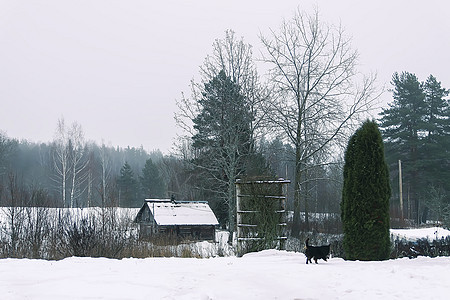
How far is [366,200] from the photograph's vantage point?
30.9 feet

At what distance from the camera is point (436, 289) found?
5.61 m

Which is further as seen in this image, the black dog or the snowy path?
the black dog

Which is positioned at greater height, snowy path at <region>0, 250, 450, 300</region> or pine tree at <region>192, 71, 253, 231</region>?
pine tree at <region>192, 71, 253, 231</region>

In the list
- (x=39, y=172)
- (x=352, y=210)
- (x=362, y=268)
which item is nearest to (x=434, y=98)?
(x=352, y=210)

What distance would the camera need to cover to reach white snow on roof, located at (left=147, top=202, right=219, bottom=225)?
21.9 m

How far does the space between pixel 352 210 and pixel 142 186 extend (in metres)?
46.4

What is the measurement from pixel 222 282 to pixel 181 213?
1701cm

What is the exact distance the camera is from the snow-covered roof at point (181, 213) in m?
21.9

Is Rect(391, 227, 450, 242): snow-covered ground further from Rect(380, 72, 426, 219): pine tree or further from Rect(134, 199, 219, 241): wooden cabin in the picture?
Rect(380, 72, 426, 219): pine tree

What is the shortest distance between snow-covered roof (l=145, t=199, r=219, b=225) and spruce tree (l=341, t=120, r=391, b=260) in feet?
43.3

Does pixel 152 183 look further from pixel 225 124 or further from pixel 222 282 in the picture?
pixel 222 282

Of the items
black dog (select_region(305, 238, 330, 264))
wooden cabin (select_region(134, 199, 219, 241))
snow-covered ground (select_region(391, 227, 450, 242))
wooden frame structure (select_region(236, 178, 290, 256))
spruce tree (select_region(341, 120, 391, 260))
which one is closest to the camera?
black dog (select_region(305, 238, 330, 264))

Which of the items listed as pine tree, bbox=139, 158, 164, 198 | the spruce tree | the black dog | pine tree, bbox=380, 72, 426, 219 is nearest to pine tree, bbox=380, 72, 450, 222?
pine tree, bbox=380, 72, 426, 219

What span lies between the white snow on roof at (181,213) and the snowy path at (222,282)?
14389mm
